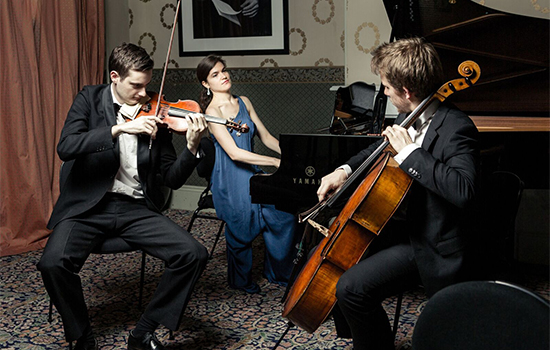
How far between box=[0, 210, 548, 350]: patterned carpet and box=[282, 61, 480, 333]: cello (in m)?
0.56

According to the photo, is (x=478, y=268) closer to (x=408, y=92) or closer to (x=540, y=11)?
(x=408, y=92)

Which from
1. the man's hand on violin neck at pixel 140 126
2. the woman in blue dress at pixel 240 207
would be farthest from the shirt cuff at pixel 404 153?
the woman in blue dress at pixel 240 207

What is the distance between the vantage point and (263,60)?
459cm

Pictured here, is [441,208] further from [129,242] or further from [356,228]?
[129,242]

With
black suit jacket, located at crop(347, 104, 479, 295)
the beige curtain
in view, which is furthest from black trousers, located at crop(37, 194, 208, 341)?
the beige curtain

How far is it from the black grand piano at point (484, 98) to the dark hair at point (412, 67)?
2.21 feet

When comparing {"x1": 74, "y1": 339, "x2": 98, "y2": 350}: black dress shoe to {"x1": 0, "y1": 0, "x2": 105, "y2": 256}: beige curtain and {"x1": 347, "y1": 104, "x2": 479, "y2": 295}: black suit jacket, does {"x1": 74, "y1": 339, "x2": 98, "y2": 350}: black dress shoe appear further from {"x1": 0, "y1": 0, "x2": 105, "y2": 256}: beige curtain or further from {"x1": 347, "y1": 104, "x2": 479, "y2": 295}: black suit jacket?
{"x1": 0, "y1": 0, "x2": 105, "y2": 256}: beige curtain

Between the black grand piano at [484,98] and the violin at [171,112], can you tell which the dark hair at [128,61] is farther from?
the black grand piano at [484,98]

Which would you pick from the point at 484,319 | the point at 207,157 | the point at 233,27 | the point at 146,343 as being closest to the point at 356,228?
the point at 484,319

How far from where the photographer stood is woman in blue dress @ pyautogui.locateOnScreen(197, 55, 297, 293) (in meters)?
3.09

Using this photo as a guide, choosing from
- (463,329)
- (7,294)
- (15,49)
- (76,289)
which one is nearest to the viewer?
(463,329)

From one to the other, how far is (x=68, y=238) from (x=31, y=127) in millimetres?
1982

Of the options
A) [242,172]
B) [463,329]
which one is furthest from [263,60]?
[463,329]

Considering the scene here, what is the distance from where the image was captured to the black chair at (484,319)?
915 millimetres
